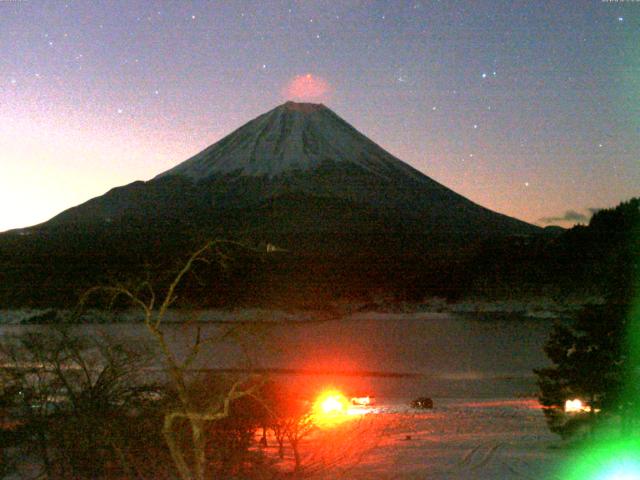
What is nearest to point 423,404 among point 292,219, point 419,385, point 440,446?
point 440,446

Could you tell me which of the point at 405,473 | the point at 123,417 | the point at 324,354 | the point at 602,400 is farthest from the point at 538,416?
the point at 324,354

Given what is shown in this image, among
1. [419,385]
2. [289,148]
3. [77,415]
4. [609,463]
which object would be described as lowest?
[419,385]

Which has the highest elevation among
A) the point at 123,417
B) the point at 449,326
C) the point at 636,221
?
the point at 636,221

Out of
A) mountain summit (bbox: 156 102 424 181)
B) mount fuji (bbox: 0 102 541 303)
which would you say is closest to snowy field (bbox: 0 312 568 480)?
mount fuji (bbox: 0 102 541 303)

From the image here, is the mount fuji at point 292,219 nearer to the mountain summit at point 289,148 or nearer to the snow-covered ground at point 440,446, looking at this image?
the mountain summit at point 289,148

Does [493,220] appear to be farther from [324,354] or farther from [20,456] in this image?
[20,456]

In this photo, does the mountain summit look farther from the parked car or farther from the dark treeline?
the parked car

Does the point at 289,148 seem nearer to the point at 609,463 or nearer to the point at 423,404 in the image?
the point at 423,404
